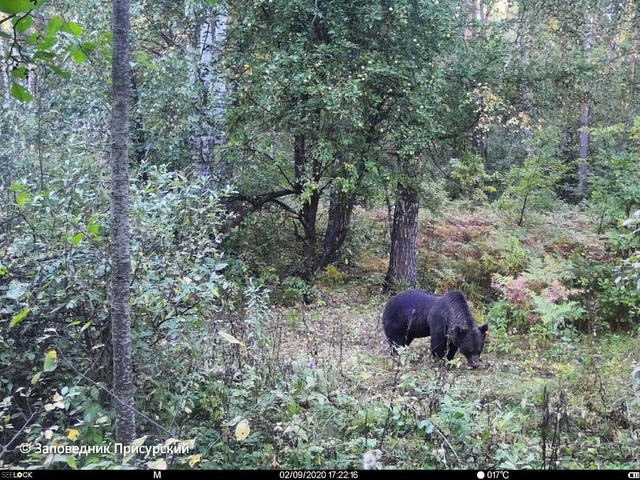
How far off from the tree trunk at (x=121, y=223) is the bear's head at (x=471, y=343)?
4876 mm

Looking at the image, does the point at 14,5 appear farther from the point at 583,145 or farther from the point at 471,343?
the point at 583,145

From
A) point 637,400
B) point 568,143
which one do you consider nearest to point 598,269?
point 637,400

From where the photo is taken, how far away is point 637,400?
5.36 metres

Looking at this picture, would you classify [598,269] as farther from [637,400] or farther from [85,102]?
[85,102]

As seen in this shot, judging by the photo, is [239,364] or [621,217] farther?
[621,217]

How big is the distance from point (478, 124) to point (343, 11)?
4013 millimetres

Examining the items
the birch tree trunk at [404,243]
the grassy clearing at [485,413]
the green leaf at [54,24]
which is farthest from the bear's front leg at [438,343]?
the green leaf at [54,24]

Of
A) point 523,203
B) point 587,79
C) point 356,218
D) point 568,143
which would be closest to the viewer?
point 587,79

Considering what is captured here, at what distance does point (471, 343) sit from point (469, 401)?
2291 millimetres

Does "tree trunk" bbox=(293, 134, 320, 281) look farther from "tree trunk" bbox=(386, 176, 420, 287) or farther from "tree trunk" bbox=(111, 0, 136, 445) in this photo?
"tree trunk" bbox=(111, 0, 136, 445)

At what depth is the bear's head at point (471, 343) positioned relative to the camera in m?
7.73

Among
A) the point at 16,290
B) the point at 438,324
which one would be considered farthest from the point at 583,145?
the point at 16,290

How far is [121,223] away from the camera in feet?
13.3

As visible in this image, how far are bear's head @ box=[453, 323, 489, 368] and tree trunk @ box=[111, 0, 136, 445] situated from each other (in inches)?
192
